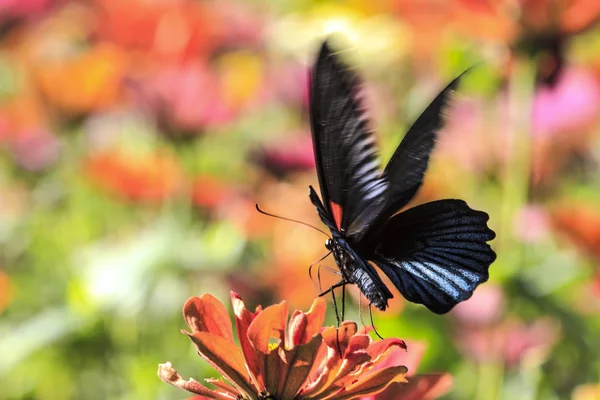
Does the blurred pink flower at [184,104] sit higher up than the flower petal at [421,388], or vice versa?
the blurred pink flower at [184,104]

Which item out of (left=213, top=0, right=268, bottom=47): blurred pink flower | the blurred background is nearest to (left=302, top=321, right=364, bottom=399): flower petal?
the blurred background

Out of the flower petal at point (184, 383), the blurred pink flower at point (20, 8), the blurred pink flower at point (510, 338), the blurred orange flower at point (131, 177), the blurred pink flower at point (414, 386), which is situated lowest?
the blurred pink flower at point (510, 338)

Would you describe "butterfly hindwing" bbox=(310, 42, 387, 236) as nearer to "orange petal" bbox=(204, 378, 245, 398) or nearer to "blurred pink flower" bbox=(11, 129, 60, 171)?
"orange petal" bbox=(204, 378, 245, 398)

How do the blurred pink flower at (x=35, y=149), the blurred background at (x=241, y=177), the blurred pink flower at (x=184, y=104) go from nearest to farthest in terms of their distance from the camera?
1. the blurred background at (x=241, y=177)
2. the blurred pink flower at (x=184, y=104)
3. the blurred pink flower at (x=35, y=149)

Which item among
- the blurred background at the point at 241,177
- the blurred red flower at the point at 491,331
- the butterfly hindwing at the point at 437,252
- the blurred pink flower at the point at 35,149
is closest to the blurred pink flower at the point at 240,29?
the blurred background at the point at 241,177

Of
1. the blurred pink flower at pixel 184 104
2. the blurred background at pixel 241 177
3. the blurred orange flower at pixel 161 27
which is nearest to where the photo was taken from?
the blurred background at pixel 241 177

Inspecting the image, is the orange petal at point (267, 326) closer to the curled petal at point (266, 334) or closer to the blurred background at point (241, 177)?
the curled petal at point (266, 334)
